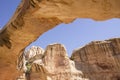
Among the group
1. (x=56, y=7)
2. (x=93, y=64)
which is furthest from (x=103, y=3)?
(x=93, y=64)

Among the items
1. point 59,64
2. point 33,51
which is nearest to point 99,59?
point 59,64

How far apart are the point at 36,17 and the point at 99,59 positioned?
82.1 ft

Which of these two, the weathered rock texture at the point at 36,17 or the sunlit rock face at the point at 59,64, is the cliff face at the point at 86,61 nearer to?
the sunlit rock face at the point at 59,64

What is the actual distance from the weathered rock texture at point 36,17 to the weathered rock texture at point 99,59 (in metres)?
19.6

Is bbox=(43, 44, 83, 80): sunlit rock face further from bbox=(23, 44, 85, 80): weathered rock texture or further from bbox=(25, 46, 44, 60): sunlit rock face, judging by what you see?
bbox=(25, 46, 44, 60): sunlit rock face

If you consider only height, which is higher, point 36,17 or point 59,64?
point 36,17

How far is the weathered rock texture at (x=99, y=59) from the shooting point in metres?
30.6

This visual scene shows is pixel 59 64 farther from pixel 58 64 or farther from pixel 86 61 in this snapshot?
pixel 86 61

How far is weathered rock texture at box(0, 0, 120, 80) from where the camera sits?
6.11 metres

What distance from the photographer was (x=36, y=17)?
812cm

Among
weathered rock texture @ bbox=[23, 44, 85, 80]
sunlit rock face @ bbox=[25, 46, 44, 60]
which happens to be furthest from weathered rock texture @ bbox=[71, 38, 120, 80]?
sunlit rock face @ bbox=[25, 46, 44, 60]

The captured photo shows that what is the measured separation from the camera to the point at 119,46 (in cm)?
3152

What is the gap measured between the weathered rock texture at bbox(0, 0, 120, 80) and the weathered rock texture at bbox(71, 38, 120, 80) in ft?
64.4

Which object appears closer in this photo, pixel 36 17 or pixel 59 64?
pixel 36 17
